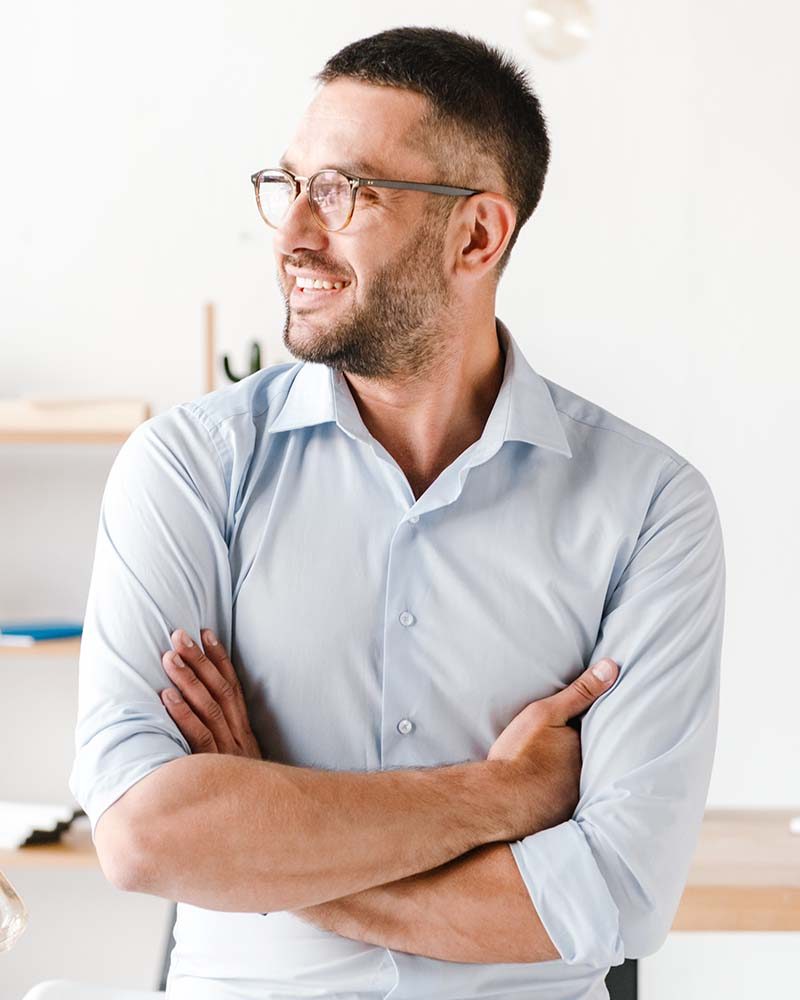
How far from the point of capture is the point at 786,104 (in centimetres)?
323

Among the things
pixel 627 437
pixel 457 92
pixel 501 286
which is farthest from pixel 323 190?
pixel 501 286

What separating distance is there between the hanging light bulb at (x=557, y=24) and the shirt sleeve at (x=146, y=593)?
4.42ft

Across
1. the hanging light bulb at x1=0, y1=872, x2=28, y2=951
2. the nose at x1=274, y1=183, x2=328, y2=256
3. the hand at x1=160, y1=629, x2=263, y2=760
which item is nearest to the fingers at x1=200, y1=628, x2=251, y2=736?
the hand at x1=160, y1=629, x2=263, y2=760

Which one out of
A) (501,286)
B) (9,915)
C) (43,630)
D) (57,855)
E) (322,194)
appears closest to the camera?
(9,915)

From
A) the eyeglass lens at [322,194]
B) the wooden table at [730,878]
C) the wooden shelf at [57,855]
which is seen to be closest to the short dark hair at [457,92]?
the eyeglass lens at [322,194]

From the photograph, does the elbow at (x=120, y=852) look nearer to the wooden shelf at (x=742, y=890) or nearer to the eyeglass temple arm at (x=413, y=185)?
the eyeglass temple arm at (x=413, y=185)

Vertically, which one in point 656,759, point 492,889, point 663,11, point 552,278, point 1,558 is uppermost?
point 663,11

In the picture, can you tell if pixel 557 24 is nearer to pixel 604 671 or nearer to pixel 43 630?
pixel 604 671

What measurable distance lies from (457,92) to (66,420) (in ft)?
5.48

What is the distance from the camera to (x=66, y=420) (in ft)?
10.0

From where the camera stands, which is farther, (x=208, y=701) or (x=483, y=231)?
(x=483, y=231)

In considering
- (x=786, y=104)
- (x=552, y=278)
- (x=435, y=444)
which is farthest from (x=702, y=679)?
(x=786, y=104)

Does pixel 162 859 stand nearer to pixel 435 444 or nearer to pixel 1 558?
pixel 435 444

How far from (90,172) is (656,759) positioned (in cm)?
237
